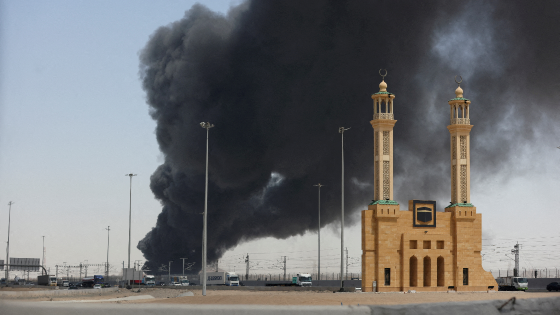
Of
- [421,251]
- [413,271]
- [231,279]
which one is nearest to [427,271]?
[413,271]

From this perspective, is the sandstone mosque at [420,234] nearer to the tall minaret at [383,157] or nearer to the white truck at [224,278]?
the tall minaret at [383,157]

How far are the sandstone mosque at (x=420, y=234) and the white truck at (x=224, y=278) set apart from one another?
48.9m

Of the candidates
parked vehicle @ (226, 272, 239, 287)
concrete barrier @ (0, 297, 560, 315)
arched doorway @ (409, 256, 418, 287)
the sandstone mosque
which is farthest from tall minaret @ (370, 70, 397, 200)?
concrete barrier @ (0, 297, 560, 315)

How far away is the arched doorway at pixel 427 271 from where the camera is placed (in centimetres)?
6894

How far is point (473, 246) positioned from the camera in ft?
234

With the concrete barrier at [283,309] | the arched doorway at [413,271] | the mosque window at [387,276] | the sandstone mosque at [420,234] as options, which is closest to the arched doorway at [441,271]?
the sandstone mosque at [420,234]

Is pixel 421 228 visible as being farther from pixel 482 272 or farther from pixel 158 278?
pixel 158 278

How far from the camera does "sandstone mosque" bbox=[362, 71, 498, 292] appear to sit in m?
67.5

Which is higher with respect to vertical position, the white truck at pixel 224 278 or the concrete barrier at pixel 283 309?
the concrete barrier at pixel 283 309

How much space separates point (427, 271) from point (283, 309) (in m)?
63.9

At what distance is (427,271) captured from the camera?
69.9 meters

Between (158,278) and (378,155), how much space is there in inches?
4530

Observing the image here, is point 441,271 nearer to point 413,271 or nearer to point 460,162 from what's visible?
point 413,271

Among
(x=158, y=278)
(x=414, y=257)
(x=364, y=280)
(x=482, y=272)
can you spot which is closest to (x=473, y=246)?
(x=482, y=272)
